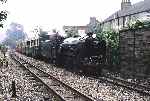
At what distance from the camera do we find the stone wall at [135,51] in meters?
18.8

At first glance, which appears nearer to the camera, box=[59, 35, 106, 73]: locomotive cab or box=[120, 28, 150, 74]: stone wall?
box=[120, 28, 150, 74]: stone wall

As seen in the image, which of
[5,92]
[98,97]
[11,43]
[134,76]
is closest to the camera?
[98,97]

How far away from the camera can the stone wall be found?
18812mm

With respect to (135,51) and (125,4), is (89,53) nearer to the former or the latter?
(135,51)

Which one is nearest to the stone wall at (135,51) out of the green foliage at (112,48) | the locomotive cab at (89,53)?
the locomotive cab at (89,53)

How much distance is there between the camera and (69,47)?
23.2 m

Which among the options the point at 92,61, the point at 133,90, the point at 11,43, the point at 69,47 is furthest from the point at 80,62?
the point at 11,43

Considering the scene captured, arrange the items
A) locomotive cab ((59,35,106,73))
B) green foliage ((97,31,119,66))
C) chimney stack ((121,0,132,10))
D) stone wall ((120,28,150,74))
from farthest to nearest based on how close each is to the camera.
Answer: chimney stack ((121,0,132,10))
green foliage ((97,31,119,66))
locomotive cab ((59,35,106,73))
stone wall ((120,28,150,74))

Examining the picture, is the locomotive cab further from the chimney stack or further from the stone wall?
the chimney stack

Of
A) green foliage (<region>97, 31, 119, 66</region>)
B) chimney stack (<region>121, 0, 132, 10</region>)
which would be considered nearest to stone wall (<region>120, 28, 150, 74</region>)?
green foliage (<region>97, 31, 119, 66</region>)

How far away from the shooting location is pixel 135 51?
65.9 ft

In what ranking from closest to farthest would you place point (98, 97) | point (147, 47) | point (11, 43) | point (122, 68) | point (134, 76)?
point (98, 97)
point (147, 47)
point (134, 76)
point (122, 68)
point (11, 43)

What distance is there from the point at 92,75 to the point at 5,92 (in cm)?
838

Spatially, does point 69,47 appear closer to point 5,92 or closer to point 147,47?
point 147,47
